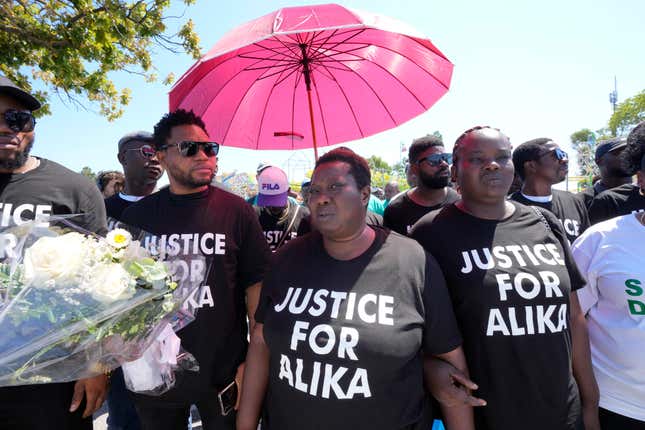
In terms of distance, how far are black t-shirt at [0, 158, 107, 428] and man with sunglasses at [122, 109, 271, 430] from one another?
282 millimetres

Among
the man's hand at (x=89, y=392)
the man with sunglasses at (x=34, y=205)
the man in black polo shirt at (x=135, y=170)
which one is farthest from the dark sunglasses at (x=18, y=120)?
the man in black polo shirt at (x=135, y=170)

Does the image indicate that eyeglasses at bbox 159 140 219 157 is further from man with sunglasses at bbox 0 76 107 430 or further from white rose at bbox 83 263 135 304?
white rose at bbox 83 263 135 304

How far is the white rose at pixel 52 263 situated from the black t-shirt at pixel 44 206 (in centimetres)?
50

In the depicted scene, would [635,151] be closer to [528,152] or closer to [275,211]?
[528,152]

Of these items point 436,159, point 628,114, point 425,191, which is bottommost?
point 425,191

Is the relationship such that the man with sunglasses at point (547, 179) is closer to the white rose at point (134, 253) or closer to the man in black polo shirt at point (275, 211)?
the man in black polo shirt at point (275, 211)

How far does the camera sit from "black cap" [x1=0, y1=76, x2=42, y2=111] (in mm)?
1921

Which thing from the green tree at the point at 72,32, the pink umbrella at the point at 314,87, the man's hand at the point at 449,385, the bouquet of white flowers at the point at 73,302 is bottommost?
the man's hand at the point at 449,385

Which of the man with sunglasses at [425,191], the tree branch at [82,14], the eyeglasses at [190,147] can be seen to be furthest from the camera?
the tree branch at [82,14]

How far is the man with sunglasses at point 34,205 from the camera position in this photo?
190cm

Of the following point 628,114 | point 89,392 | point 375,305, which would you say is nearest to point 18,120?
point 89,392

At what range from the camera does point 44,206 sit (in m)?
2.00

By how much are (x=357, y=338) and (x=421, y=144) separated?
7.48 feet

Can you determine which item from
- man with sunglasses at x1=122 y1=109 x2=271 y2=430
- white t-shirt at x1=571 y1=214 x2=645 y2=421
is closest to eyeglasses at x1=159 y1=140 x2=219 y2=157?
man with sunglasses at x1=122 y1=109 x2=271 y2=430
